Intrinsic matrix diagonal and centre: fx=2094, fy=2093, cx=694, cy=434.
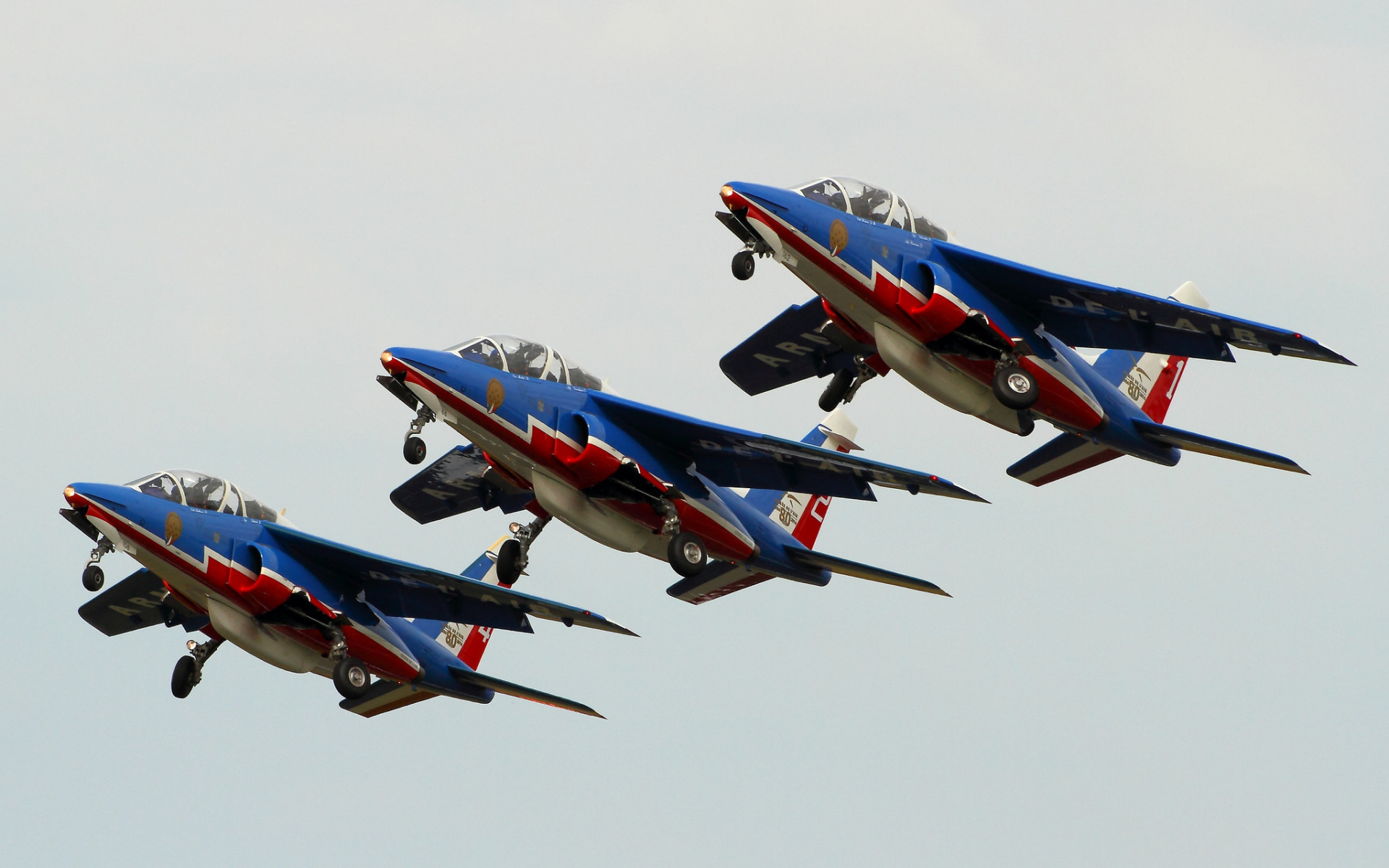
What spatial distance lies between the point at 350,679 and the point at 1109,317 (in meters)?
16.3

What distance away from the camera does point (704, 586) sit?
1769 inches

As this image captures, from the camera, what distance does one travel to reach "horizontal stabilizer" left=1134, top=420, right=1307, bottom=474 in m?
38.9

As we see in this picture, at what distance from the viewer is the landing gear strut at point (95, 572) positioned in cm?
3944

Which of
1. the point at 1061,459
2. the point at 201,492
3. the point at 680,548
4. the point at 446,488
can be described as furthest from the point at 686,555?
the point at 201,492

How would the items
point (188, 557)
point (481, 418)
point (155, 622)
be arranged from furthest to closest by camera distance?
point (155, 622) < point (188, 557) < point (481, 418)

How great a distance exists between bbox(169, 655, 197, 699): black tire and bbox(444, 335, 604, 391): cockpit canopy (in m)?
10.5

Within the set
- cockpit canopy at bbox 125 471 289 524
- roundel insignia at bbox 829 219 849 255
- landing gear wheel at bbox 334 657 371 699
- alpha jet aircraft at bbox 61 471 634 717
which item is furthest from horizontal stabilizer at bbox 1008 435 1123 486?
cockpit canopy at bbox 125 471 289 524

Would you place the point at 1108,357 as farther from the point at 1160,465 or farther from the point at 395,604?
the point at 395,604

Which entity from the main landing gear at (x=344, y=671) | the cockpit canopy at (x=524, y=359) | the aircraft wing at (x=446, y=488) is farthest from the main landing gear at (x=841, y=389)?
the main landing gear at (x=344, y=671)

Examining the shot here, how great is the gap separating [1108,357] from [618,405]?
11288 millimetres

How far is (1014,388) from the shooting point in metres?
37.7

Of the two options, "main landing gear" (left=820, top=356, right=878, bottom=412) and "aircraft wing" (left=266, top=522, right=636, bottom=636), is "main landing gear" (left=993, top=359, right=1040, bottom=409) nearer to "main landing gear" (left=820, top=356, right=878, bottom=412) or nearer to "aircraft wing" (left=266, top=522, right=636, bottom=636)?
"main landing gear" (left=820, top=356, right=878, bottom=412)

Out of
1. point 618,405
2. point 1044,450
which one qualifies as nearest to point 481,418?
point 618,405

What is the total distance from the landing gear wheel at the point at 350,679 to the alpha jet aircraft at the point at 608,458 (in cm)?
397
